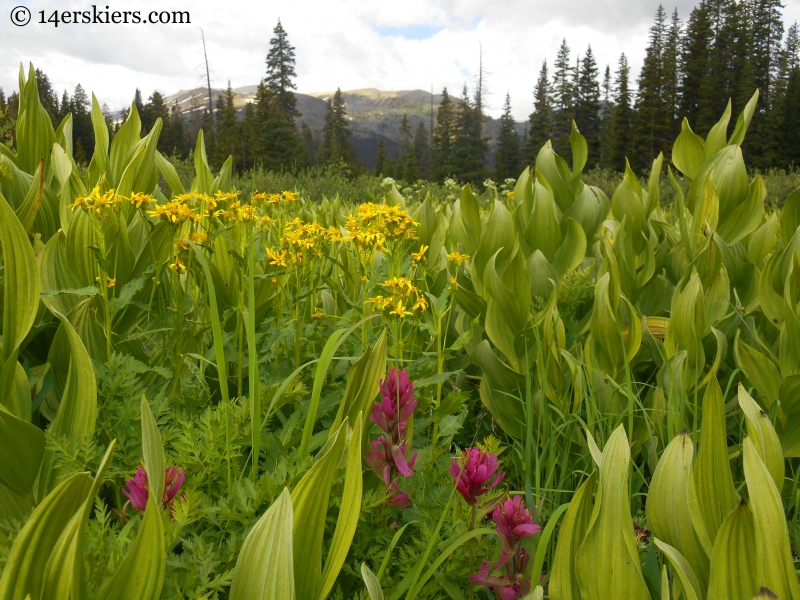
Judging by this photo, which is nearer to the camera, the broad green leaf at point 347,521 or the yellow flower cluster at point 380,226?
the broad green leaf at point 347,521


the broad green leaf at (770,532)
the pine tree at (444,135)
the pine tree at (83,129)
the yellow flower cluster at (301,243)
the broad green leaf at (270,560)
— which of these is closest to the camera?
Answer: the broad green leaf at (270,560)

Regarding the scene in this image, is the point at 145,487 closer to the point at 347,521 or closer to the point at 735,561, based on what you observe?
the point at 347,521

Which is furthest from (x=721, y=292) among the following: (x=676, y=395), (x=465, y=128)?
(x=465, y=128)

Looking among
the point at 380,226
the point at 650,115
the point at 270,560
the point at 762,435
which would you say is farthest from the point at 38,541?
the point at 650,115

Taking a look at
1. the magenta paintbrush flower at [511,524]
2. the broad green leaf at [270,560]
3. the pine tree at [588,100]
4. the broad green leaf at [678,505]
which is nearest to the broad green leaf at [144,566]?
the broad green leaf at [270,560]

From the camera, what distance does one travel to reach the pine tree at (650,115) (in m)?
49.5

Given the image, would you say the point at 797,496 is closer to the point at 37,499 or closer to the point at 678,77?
the point at 37,499

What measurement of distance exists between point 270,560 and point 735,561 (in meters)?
0.70

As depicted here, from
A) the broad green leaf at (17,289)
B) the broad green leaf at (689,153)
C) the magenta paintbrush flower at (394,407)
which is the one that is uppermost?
the broad green leaf at (689,153)

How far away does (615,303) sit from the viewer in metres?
1.96

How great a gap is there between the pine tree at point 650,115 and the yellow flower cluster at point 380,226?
52602mm

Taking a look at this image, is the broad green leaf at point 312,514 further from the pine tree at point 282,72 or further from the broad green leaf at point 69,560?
the pine tree at point 282,72

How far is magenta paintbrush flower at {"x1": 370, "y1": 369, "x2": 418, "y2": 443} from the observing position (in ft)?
3.74

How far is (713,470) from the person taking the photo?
3.34ft
